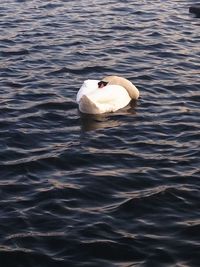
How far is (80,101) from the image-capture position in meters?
14.7

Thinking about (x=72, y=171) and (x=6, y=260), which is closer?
(x=6, y=260)

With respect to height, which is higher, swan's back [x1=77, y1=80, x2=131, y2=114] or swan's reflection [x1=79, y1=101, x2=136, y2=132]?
swan's back [x1=77, y1=80, x2=131, y2=114]

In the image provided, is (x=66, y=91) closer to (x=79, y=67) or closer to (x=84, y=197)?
(x=79, y=67)

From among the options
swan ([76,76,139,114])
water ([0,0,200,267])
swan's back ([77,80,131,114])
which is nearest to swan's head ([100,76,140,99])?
swan ([76,76,139,114])

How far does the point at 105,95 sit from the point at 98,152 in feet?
9.36

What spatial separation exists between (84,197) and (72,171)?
3.85 ft

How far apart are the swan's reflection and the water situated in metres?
0.03

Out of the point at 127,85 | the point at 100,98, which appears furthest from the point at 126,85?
the point at 100,98

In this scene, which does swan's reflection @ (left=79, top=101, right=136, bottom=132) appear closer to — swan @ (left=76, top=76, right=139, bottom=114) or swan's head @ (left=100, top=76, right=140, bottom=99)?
swan @ (left=76, top=76, right=139, bottom=114)

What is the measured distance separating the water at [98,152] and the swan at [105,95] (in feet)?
0.84

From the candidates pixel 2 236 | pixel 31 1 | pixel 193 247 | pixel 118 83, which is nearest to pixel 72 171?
pixel 2 236

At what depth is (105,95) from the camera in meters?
15.0

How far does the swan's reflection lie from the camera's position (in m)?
14.1

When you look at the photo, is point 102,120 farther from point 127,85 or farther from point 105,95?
point 127,85
